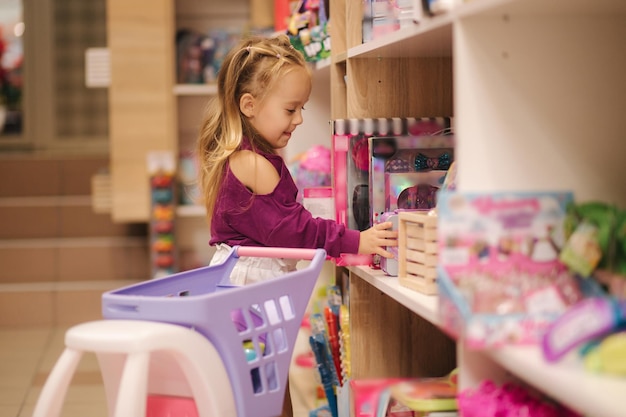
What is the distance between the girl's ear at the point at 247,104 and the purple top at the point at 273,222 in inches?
3.2

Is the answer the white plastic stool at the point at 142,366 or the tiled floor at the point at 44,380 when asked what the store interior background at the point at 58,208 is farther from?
the white plastic stool at the point at 142,366

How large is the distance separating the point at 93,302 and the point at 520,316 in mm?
3959

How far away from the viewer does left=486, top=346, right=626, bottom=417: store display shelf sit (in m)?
0.86

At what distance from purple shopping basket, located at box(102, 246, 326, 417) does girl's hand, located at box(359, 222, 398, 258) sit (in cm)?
13

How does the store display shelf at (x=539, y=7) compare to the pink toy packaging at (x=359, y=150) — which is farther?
the pink toy packaging at (x=359, y=150)

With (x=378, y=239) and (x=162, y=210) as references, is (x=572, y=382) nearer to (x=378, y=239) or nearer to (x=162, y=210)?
(x=378, y=239)

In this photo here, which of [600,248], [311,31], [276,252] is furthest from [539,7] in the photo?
[311,31]

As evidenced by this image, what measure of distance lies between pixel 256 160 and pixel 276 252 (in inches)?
11.4

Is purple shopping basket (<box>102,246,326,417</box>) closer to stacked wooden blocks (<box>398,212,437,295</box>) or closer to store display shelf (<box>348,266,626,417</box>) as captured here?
stacked wooden blocks (<box>398,212,437,295</box>)

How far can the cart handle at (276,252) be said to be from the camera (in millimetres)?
1695

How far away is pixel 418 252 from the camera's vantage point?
4.88ft

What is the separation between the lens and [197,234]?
4.87 metres

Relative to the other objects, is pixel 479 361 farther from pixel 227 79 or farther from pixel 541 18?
pixel 227 79

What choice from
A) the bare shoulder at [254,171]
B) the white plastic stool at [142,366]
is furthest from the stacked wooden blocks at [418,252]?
the bare shoulder at [254,171]
